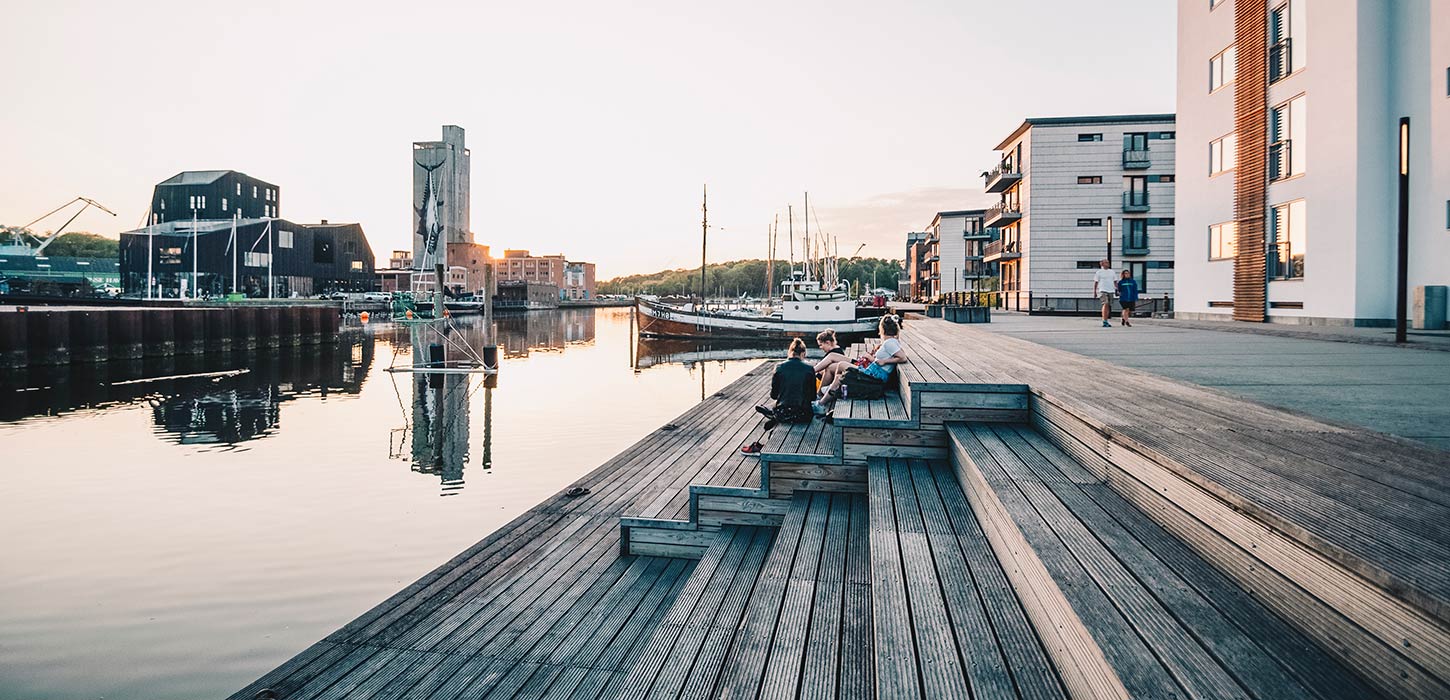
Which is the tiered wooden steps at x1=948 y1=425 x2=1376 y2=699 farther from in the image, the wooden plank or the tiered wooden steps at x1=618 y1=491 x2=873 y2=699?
the tiered wooden steps at x1=618 y1=491 x2=873 y2=699

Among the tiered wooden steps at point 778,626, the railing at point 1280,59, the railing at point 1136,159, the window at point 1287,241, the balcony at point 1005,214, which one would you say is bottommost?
the tiered wooden steps at point 778,626

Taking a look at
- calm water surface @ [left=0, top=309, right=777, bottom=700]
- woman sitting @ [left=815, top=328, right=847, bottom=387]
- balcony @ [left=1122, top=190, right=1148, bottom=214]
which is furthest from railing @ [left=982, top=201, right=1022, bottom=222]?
woman sitting @ [left=815, top=328, right=847, bottom=387]

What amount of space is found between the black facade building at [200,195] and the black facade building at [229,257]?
6.64 feet

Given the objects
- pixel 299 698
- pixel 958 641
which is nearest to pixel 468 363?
pixel 299 698

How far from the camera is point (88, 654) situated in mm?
5844

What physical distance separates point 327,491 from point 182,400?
37.0 ft

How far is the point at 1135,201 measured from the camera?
137 feet

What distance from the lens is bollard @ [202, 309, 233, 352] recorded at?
32406 mm

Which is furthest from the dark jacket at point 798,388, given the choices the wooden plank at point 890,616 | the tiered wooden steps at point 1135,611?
the tiered wooden steps at point 1135,611

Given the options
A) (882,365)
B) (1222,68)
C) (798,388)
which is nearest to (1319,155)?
(1222,68)

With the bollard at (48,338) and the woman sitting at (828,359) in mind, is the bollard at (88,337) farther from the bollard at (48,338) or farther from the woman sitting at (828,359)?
the woman sitting at (828,359)

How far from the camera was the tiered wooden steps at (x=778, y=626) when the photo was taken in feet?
10.4

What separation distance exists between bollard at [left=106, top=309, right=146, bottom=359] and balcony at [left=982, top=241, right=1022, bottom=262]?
43.3m

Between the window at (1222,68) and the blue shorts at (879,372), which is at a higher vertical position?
the window at (1222,68)
